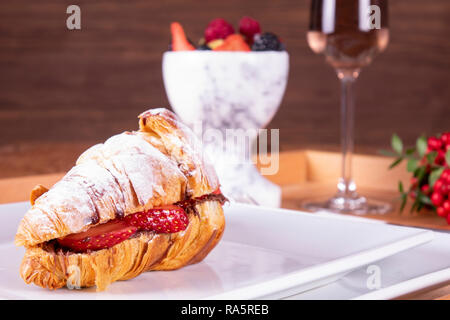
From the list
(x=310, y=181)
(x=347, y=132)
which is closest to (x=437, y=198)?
(x=347, y=132)

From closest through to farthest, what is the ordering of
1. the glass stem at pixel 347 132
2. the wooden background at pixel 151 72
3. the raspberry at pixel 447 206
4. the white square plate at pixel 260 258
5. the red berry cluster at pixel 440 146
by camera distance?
the white square plate at pixel 260 258, the raspberry at pixel 447 206, the red berry cluster at pixel 440 146, the glass stem at pixel 347 132, the wooden background at pixel 151 72

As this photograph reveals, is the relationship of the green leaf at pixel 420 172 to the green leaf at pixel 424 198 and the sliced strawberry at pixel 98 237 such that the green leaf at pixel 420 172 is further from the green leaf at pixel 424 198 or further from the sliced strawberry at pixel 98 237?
the sliced strawberry at pixel 98 237

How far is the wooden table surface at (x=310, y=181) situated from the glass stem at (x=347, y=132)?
87 mm

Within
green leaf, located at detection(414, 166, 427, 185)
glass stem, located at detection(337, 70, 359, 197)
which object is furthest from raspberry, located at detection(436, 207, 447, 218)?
glass stem, located at detection(337, 70, 359, 197)

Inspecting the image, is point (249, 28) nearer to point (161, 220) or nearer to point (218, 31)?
point (218, 31)

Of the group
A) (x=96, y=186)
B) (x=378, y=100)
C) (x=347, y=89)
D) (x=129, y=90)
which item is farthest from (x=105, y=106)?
(x=96, y=186)

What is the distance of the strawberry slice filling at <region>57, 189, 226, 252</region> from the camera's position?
0.65 meters

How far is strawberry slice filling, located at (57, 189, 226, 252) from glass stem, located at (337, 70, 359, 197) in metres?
0.61

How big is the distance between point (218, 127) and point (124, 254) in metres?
0.57

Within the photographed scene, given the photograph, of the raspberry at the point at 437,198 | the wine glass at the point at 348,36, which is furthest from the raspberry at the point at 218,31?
the raspberry at the point at 437,198

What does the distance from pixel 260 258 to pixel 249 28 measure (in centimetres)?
54

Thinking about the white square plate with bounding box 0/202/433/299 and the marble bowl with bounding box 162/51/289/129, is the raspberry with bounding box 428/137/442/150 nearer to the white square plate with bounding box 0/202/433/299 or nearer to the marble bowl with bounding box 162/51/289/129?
the marble bowl with bounding box 162/51/289/129

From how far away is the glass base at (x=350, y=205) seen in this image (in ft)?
4.04

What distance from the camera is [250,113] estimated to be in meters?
1.21
